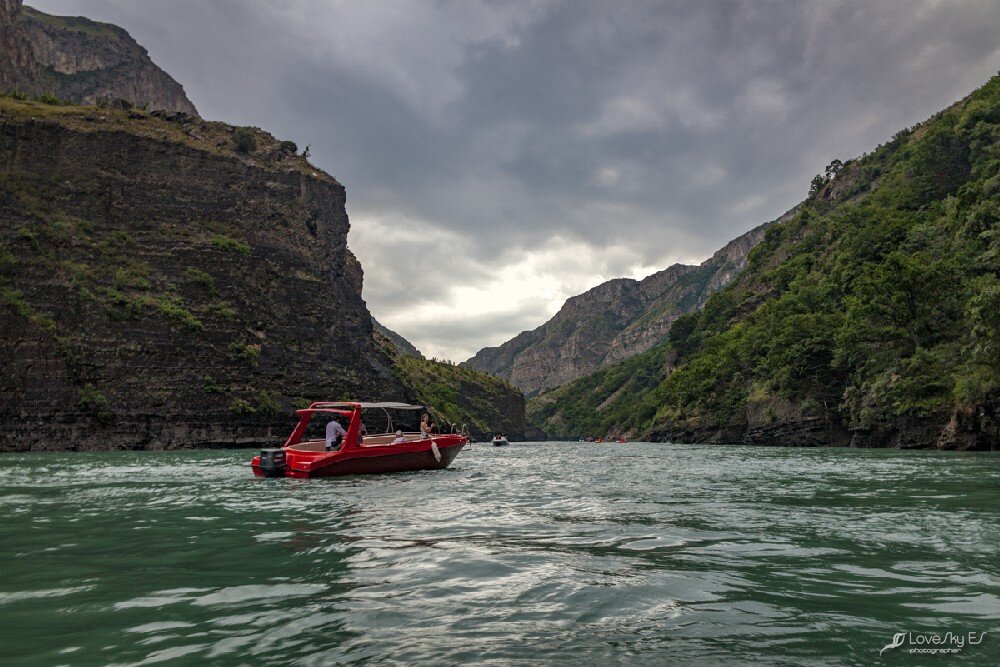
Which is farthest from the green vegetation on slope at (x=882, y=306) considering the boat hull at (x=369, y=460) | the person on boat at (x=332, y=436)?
the person on boat at (x=332, y=436)

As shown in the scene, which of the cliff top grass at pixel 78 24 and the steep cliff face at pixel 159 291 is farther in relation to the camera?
the cliff top grass at pixel 78 24

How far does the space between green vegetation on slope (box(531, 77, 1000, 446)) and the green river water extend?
3049cm

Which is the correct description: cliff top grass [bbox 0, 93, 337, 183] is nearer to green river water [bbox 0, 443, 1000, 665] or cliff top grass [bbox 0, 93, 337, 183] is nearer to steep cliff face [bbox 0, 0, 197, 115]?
green river water [bbox 0, 443, 1000, 665]

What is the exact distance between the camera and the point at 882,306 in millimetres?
46719

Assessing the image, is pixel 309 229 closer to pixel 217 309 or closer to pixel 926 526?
pixel 217 309

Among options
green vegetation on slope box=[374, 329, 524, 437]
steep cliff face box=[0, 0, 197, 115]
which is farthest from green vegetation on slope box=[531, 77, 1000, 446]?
steep cliff face box=[0, 0, 197, 115]

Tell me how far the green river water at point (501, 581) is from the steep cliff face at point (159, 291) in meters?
43.0

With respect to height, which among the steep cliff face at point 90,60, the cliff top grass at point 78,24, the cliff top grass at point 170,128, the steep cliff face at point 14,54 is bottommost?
the cliff top grass at point 170,128

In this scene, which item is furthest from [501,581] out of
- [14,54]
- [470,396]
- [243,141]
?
[470,396]

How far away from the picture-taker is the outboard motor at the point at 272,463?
21125 millimetres

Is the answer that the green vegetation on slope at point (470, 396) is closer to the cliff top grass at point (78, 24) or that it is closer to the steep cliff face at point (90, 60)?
the steep cliff face at point (90, 60)

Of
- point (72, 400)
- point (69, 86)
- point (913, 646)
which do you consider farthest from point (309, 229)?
point (69, 86)

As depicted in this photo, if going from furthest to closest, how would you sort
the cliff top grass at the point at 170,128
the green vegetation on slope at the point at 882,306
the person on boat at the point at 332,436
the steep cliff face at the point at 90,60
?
the steep cliff face at the point at 90,60 → the cliff top grass at the point at 170,128 → the green vegetation on slope at the point at 882,306 → the person on boat at the point at 332,436

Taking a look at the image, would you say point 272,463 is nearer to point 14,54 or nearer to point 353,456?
point 353,456
